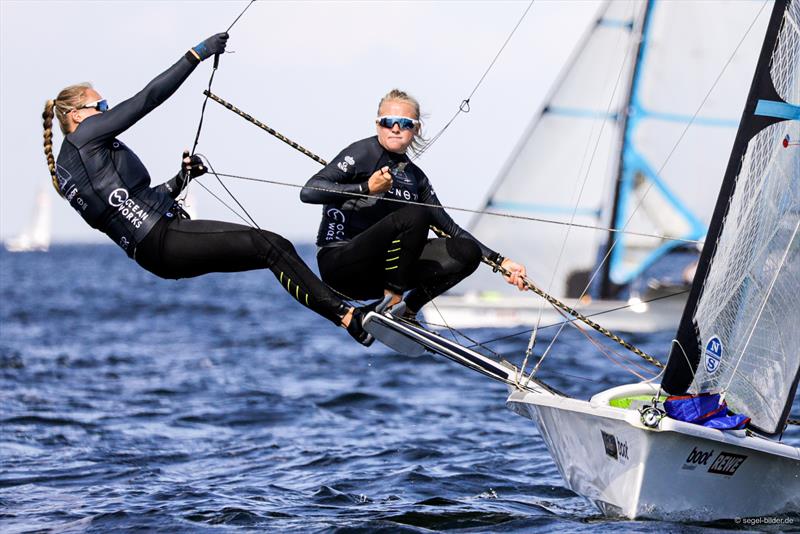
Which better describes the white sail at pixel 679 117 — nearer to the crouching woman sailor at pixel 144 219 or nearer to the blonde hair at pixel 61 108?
the crouching woman sailor at pixel 144 219

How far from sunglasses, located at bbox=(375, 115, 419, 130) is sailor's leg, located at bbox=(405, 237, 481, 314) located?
0.65 meters

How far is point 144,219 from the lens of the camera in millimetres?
6246

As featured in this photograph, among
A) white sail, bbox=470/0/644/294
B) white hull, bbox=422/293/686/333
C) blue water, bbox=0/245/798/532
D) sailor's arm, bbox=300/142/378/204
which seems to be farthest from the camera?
white hull, bbox=422/293/686/333

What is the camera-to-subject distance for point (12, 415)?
1209cm

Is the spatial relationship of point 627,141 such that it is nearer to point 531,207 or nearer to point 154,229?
point 531,207

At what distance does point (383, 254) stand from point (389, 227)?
154mm

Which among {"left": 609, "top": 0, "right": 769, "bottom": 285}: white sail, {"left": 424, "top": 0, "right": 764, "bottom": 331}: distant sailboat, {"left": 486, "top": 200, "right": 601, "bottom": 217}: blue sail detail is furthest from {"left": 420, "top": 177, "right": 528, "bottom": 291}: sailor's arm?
{"left": 609, "top": 0, "right": 769, "bottom": 285}: white sail

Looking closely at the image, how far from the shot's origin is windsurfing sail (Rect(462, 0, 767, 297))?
63.3ft

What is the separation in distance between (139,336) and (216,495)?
52.3 feet

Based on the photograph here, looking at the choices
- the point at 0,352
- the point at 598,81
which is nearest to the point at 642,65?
the point at 598,81

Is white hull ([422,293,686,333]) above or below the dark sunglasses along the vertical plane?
below

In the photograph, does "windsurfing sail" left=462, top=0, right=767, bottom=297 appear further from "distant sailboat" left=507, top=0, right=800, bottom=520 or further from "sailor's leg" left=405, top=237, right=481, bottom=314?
"sailor's leg" left=405, top=237, right=481, bottom=314

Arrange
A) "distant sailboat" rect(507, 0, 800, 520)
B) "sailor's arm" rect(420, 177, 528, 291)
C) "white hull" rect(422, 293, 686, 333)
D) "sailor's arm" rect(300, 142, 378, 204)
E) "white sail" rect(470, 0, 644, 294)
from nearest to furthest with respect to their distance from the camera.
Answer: "sailor's arm" rect(300, 142, 378, 204) < "distant sailboat" rect(507, 0, 800, 520) < "sailor's arm" rect(420, 177, 528, 291) < "white sail" rect(470, 0, 644, 294) < "white hull" rect(422, 293, 686, 333)

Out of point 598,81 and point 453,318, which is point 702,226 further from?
point 453,318
